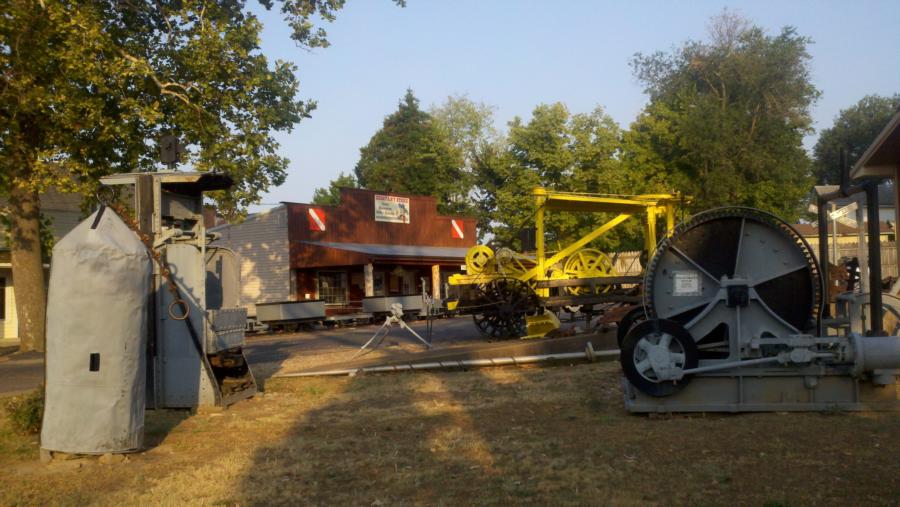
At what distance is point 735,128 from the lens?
4703 cm

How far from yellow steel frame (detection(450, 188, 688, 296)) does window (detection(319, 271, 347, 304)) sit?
20.6 m

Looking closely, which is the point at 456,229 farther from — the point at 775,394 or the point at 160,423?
the point at 775,394

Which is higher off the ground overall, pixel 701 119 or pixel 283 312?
pixel 701 119

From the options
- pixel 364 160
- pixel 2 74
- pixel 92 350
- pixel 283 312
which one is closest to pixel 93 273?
pixel 92 350

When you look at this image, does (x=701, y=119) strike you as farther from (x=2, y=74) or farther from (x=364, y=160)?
(x=364, y=160)

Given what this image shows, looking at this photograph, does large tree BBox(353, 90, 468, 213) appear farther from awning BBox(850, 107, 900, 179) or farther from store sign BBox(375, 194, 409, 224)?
awning BBox(850, 107, 900, 179)

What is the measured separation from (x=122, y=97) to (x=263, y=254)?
731 inches

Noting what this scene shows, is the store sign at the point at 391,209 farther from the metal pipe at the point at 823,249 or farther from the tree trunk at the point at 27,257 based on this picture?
the metal pipe at the point at 823,249

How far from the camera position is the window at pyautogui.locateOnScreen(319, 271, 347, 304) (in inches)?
1553

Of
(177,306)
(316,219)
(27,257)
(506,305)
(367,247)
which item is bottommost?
(506,305)

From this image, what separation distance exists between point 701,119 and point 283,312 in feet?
88.3

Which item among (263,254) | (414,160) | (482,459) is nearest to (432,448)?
(482,459)

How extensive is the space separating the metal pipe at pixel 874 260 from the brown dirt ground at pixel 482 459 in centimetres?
98

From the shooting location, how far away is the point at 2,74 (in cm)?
1922
